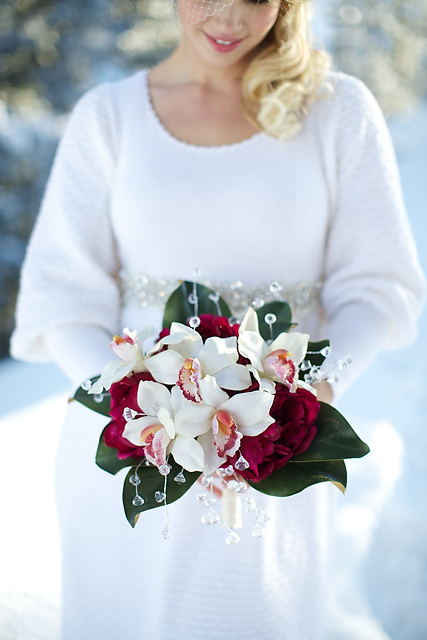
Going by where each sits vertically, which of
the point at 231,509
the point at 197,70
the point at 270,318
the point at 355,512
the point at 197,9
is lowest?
the point at 355,512

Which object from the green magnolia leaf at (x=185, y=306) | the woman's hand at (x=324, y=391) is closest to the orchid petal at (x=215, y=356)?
the green magnolia leaf at (x=185, y=306)

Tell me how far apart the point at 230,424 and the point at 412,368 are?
103 inches

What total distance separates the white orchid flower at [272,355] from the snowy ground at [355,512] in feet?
3.86

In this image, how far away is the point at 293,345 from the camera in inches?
25.4

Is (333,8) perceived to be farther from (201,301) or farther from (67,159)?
(201,301)

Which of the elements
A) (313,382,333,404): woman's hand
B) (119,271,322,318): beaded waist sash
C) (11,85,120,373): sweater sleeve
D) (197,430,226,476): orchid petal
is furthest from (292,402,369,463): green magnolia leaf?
(11,85,120,373): sweater sleeve

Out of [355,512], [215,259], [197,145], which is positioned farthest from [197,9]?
[355,512]

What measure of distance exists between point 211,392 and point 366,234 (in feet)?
1.90

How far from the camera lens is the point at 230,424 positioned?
56 centimetres

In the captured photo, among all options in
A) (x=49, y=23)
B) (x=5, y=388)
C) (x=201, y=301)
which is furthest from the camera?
(x=49, y=23)

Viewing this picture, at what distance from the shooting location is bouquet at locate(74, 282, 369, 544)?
57 cm

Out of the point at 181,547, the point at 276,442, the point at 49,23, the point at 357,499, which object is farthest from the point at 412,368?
the point at 49,23

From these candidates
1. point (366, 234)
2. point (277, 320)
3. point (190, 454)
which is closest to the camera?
point (190, 454)

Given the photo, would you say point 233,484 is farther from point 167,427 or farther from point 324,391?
point 324,391
